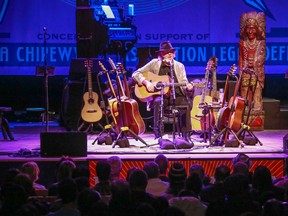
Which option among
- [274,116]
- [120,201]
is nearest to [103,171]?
[120,201]

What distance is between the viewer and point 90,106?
1329 centimetres

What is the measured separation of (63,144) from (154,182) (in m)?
3.16

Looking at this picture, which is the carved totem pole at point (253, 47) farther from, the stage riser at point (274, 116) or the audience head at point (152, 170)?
the audience head at point (152, 170)

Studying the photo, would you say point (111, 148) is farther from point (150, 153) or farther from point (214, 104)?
point (214, 104)

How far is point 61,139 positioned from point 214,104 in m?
3.07

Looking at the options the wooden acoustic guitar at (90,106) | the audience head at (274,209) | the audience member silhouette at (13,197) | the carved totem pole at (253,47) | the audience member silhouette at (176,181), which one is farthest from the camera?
the carved totem pole at (253,47)

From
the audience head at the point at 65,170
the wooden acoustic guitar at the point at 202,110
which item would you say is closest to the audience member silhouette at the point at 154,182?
the audience head at the point at 65,170

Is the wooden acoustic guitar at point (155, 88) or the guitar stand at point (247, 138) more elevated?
the wooden acoustic guitar at point (155, 88)

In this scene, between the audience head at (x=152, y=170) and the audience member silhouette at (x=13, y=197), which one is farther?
the audience head at (x=152, y=170)

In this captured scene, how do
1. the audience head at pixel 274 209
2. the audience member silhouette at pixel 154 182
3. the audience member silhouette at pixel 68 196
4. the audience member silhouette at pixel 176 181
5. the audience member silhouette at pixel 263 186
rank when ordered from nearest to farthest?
the audience head at pixel 274 209 → the audience member silhouette at pixel 68 196 → the audience member silhouette at pixel 263 186 → the audience member silhouette at pixel 176 181 → the audience member silhouette at pixel 154 182

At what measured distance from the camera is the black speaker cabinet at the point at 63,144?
10.5 meters

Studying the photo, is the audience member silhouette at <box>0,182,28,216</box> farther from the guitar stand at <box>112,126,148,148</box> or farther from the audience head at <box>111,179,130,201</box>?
the guitar stand at <box>112,126,148,148</box>

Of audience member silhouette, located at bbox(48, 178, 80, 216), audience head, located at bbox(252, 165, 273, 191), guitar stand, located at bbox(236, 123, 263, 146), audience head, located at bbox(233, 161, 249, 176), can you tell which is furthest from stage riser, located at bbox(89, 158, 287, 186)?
audience member silhouette, located at bbox(48, 178, 80, 216)

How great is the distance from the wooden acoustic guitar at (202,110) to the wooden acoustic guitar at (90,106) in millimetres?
1818
